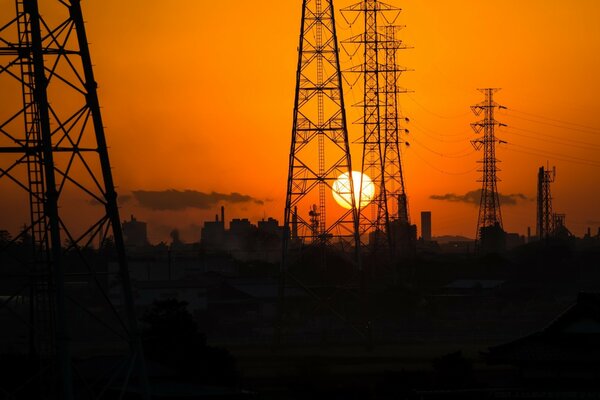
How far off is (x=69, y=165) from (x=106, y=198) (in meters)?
1.01

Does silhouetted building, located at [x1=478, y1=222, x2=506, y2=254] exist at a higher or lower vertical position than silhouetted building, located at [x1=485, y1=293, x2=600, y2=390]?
higher

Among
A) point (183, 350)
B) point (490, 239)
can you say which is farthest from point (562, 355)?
point (490, 239)

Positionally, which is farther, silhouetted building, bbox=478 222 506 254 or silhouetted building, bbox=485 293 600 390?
silhouetted building, bbox=478 222 506 254

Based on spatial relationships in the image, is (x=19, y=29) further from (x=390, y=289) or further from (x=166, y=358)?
(x=390, y=289)

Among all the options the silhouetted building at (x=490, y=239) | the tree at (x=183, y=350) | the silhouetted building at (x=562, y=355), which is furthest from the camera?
the silhouetted building at (x=490, y=239)

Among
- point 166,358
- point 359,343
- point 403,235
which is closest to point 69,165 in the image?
point 166,358

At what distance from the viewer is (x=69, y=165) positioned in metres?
22.7

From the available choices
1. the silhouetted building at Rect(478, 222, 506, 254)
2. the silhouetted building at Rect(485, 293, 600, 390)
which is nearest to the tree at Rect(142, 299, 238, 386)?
the silhouetted building at Rect(485, 293, 600, 390)

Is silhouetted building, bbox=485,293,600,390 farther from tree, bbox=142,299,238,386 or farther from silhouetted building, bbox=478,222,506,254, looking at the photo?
silhouetted building, bbox=478,222,506,254

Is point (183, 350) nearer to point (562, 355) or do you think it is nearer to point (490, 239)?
point (562, 355)

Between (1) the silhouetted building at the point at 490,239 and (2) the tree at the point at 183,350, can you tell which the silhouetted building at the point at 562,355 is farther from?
(1) the silhouetted building at the point at 490,239

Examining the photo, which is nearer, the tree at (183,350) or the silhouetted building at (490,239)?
the tree at (183,350)

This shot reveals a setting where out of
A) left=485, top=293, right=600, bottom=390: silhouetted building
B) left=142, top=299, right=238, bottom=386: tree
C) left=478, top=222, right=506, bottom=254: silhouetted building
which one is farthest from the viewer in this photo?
left=478, top=222, right=506, bottom=254: silhouetted building

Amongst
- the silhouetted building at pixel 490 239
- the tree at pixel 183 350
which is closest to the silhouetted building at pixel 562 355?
the tree at pixel 183 350
